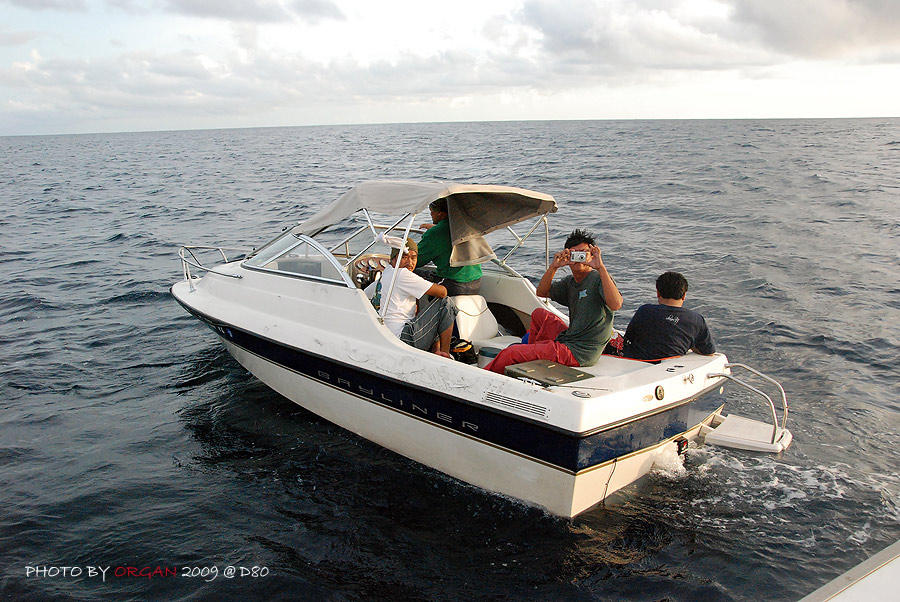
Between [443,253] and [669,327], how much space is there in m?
2.36

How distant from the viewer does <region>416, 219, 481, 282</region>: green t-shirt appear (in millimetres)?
6129

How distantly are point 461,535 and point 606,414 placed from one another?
4.83 ft

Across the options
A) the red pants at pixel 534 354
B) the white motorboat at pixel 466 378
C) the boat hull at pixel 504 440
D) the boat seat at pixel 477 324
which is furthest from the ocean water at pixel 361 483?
the boat seat at pixel 477 324

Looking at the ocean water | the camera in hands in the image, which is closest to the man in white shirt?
the ocean water

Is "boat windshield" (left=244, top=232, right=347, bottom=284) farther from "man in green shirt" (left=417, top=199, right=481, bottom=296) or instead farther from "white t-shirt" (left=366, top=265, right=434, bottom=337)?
"man in green shirt" (left=417, top=199, right=481, bottom=296)

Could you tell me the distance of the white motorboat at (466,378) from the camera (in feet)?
14.0

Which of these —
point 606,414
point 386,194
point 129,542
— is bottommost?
point 129,542

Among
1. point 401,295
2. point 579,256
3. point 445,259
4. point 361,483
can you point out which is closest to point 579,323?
point 579,256

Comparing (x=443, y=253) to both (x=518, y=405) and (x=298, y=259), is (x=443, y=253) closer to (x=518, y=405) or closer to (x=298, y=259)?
(x=298, y=259)

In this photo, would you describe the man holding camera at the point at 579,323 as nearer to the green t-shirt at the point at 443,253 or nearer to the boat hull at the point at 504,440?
the boat hull at the point at 504,440

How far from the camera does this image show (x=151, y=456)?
5809 mm

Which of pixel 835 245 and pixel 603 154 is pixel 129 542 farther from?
pixel 603 154

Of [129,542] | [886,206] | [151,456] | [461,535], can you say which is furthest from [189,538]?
[886,206]

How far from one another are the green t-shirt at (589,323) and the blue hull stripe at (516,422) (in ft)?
2.45
